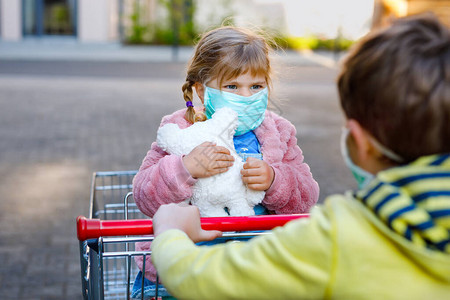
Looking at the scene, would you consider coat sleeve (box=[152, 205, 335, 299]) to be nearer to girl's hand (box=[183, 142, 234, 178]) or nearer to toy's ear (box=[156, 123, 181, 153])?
girl's hand (box=[183, 142, 234, 178])

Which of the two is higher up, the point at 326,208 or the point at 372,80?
the point at 372,80

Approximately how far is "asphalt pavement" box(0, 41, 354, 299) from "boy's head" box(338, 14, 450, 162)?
51.1 inches

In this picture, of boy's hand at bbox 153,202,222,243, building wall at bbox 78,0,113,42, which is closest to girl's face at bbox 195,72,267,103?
boy's hand at bbox 153,202,222,243

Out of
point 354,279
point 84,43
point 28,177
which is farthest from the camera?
point 84,43

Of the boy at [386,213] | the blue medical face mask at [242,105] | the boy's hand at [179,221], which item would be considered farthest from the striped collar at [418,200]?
the blue medical face mask at [242,105]

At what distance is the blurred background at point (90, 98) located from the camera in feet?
14.3

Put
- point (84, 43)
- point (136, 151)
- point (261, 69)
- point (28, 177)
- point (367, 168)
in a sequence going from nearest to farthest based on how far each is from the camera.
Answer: point (367, 168) → point (261, 69) → point (28, 177) → point (136, 151) → point (84, 43)

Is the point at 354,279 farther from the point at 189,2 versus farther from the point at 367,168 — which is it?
the point at 189,2

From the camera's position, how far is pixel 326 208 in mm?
1250

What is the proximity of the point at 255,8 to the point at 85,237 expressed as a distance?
5406mm

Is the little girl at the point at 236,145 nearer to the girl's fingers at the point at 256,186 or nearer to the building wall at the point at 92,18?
the girl's fingers at the point at 256,186

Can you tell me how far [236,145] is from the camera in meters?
2.47

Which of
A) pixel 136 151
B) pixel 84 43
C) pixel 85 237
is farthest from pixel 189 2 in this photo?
pixel 85 237

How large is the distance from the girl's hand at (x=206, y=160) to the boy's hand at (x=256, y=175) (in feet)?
0.26
